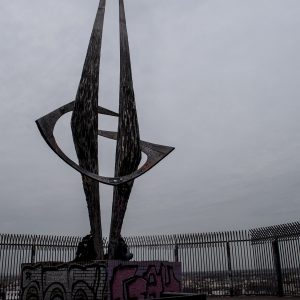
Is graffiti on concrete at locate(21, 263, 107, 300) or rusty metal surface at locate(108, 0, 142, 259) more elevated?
rusty metal surface at locate(108, 0, 142, 259)

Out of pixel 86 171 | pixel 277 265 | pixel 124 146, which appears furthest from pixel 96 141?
pixel 277 265

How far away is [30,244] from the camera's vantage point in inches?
Result: 670

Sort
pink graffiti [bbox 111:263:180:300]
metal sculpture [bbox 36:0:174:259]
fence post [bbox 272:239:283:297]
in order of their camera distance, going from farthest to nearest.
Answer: fence post [bbox 272:239:283:297] → metal sculpture [bbox 36:0:174:259] → pink graffiti [bbox 111:263:180:300]

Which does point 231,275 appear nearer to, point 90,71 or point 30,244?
point 30,244

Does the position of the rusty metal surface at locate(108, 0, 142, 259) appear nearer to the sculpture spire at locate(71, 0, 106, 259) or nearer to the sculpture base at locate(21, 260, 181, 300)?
the sculpture spire at locate(71, 0, 106, 259)

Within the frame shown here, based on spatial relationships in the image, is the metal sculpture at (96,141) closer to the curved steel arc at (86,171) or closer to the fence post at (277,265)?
the curved steel arc at (86,171)

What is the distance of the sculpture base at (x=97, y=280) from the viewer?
1062cm

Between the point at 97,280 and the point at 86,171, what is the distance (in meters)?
2.75

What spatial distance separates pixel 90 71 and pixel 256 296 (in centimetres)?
1102

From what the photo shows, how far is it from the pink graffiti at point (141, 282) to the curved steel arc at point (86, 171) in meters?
2.33

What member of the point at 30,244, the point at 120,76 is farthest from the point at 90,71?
the point at 30,244

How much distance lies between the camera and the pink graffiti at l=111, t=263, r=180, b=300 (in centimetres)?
1079

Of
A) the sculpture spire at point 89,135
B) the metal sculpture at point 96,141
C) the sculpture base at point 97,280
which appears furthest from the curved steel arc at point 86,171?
the sculpture base at point 97,280

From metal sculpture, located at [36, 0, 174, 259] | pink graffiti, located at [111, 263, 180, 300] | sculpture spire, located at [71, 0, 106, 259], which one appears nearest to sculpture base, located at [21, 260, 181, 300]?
pink graffiti, located at [111, 263, 180, 300]
